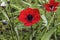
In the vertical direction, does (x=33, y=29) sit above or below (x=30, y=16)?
below

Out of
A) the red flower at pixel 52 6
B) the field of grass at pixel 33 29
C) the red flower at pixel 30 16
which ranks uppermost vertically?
the red flower at pixel 52 6

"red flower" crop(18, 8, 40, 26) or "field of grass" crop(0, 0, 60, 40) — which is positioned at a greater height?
"red flower" crop(18, 8, 40, 26)

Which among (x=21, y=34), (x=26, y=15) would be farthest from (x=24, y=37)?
(x=26, y=15)

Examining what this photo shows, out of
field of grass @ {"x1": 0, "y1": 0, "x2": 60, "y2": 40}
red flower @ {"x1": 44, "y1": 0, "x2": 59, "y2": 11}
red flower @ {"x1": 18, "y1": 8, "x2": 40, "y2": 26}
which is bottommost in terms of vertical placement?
field of grass @ {"x1": 0, "y1": 0, "x2": 60, "y2": 40}

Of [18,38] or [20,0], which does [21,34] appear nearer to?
[18,38]

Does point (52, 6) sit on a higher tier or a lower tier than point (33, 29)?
higher

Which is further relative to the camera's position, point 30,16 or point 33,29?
point 33,29

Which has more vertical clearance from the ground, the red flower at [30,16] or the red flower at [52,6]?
the red flower at [52,6]

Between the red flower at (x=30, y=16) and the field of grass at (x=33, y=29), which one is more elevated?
the red flower at (x=30, y=16)
